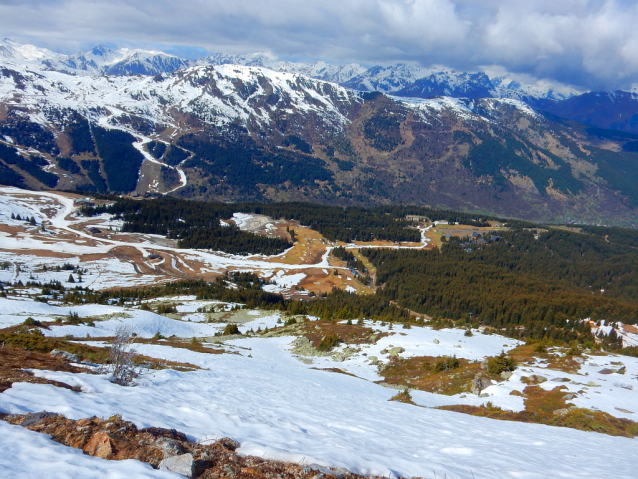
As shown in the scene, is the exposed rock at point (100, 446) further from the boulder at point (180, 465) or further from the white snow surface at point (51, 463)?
the boulder at point (180, 465)

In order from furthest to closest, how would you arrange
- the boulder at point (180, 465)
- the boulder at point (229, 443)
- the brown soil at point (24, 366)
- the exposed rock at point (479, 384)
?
the exposed rock at point (479, 384)
the brown soil at point (24, 366)
the boulder at point (229, 443)
the boulder at point (180, 465)

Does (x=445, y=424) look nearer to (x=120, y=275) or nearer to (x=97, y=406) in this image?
(x=97, y=406)

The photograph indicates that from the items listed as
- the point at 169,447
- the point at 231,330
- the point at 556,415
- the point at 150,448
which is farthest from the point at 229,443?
the point at 231,330

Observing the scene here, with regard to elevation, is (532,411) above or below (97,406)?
below

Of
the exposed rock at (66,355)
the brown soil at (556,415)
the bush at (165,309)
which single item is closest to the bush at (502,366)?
the brown soil at (556,415)

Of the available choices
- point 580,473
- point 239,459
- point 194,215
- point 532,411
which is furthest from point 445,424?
Result: point 194,215

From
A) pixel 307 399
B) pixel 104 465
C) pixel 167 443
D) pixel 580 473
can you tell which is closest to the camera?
pixel 104 465
